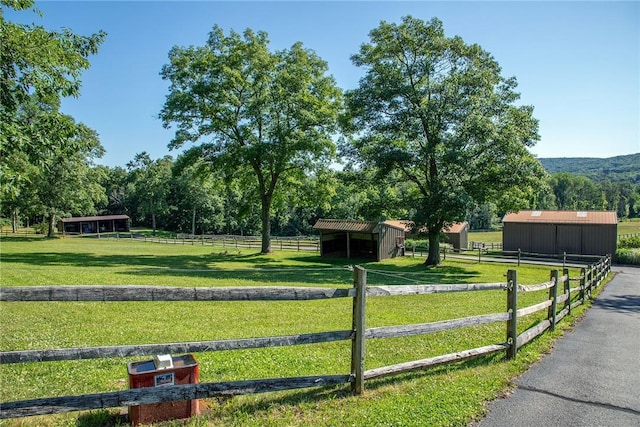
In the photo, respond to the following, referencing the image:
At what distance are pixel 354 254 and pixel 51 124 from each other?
2656cm

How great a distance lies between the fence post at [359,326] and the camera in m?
4.61

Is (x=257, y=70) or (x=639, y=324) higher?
(x=257, y=70)

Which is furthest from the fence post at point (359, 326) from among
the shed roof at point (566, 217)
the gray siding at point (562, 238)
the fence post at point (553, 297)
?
the gray siding at point (562, 238)

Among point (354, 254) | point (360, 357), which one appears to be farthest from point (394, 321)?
point (354, 254)

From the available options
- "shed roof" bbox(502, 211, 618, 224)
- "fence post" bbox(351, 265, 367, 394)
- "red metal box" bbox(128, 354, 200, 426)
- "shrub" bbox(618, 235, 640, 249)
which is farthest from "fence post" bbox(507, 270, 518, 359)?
"shrub" bbox(618, 235, 640, 249)

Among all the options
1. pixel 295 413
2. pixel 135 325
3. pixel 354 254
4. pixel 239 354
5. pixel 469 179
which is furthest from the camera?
pixel 354 254

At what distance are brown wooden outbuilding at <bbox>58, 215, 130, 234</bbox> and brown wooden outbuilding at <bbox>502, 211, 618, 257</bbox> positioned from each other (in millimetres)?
61439

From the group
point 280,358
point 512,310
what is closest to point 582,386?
point 512,310

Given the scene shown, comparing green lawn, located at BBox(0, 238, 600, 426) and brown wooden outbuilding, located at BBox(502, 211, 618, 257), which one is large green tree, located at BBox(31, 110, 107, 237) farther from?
brown wooden outbuilding, located at BBox(502, 211, 618, 257)

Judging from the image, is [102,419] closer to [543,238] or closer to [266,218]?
[266,218]

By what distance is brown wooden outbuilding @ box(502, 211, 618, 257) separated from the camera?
106 ft

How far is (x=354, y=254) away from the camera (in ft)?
111

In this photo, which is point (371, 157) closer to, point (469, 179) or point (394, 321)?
point (469, 179)

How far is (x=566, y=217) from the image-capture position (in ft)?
114
